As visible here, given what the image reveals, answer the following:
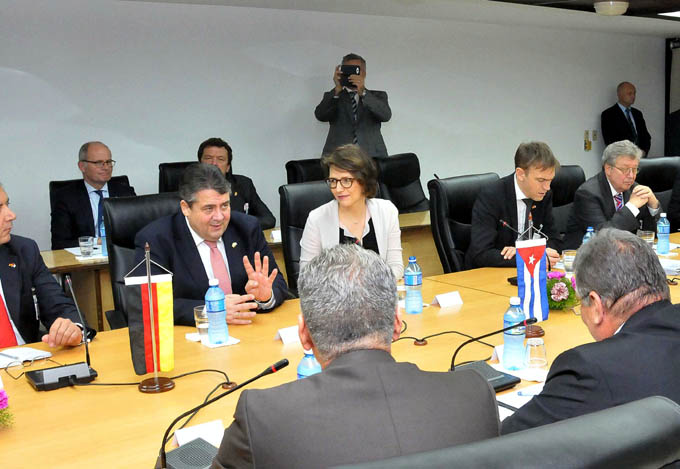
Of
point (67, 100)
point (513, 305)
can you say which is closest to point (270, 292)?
point (513, 305)


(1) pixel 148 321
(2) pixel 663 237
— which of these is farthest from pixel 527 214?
(1) pixel 148 321

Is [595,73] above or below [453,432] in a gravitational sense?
above

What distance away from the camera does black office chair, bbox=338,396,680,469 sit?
75 cm

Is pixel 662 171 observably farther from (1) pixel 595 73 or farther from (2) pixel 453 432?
(2) pixel 453 432

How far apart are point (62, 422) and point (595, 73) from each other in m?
8.17

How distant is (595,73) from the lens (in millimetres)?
8766

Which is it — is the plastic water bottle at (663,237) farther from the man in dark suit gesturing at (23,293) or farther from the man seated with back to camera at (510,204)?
the man in dark suit gesturing at (23,293)

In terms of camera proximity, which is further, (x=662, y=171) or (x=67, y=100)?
(x=67, y=100)

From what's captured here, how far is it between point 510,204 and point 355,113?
294 cm

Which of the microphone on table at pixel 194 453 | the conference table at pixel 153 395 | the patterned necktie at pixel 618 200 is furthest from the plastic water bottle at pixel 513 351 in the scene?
the patterned necktie at pixel 618 200

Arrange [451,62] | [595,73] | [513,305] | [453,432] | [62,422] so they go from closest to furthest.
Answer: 1. [453,432]
2. [62,422]
3. [513,305]
4. [451,62]
5. [595,73]

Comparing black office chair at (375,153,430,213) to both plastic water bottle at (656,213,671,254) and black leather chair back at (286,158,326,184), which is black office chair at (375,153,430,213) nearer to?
black leather chair back at (286,158,326,184)

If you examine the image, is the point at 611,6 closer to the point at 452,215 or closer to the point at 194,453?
the point at 452,215

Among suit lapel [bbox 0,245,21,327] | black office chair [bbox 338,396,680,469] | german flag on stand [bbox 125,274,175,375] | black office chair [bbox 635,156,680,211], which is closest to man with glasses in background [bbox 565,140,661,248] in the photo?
black office chair [bbox 635,156,680,211]
